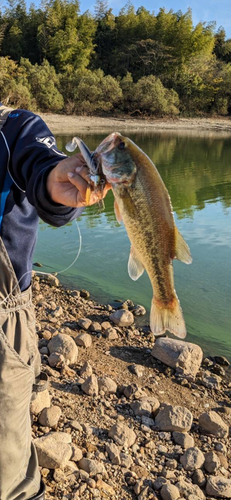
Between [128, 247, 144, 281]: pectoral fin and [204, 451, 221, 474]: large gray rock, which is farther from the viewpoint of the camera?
[204, 451, 221, 474]: large gray rock

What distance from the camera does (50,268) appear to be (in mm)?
8367

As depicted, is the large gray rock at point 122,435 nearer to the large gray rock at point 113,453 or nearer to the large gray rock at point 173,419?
the large gray rock at point 113,453

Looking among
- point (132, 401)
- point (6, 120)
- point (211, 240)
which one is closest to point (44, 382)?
point (132, 401)

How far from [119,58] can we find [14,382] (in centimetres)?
7131

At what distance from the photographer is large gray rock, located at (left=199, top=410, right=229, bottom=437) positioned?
13.5 feet

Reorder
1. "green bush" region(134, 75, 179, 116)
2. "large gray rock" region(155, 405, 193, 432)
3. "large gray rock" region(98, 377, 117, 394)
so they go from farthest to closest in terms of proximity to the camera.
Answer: "green bush" region(134, 75, 179, 116) < "large gray rock" region(98, 377, 117, 394) < "large gray rock" region(155, 405, 193, 432)

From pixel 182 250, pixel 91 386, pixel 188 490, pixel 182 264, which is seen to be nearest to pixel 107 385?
pixel 91 386

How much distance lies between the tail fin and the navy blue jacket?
660mm

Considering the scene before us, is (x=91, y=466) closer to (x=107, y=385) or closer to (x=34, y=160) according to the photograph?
(x=107, y=385)

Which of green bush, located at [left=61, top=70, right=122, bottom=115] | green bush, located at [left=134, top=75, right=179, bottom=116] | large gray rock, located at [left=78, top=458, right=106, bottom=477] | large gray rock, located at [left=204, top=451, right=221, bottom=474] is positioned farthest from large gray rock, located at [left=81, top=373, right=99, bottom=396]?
green bush, located at [left=134, top=75, right=179, bottom=116]

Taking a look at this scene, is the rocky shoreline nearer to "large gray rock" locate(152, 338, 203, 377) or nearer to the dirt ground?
"large gray rock" locate(152, 338, 203, 377)

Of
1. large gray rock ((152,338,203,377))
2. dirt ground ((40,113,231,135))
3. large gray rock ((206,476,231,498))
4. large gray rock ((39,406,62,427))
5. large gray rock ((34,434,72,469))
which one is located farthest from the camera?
dirt ground ((40,113,231,135))

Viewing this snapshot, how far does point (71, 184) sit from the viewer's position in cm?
201

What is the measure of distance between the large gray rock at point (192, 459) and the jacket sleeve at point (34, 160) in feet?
8.22
